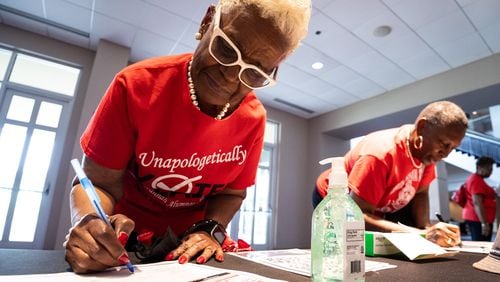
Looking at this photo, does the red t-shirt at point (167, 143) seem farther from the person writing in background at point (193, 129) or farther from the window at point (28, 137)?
the window at point (28, 137)

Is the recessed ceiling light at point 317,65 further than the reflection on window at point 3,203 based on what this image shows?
Yes

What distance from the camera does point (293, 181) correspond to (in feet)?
19.3

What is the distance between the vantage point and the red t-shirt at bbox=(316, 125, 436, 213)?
49.9 inches

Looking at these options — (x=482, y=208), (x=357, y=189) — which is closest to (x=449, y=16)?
(x=482, y=208)

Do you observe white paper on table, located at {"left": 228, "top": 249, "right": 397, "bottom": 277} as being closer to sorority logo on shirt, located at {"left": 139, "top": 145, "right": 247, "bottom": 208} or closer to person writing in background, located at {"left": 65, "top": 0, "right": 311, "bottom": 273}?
person writing in background, located at {"left": 65, "top": 0, "right": 311, "bottom": 273}

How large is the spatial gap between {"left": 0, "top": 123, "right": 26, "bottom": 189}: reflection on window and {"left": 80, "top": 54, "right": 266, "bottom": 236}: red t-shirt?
358 centimetres

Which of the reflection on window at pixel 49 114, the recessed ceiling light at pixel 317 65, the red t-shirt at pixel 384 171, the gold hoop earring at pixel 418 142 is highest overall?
the recessed ceiling light at pixel 317 65

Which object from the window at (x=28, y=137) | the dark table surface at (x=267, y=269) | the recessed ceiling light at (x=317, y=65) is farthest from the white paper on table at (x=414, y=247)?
the window at (x=28, y=137)

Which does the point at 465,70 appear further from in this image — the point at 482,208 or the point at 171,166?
the point at 171,166

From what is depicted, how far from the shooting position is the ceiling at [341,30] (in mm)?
3145

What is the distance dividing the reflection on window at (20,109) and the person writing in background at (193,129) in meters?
3.74

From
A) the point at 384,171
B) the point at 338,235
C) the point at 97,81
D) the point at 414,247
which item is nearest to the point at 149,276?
the point at 338,235

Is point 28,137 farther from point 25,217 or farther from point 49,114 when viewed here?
point 25,217

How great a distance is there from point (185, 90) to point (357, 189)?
0.84 meters
